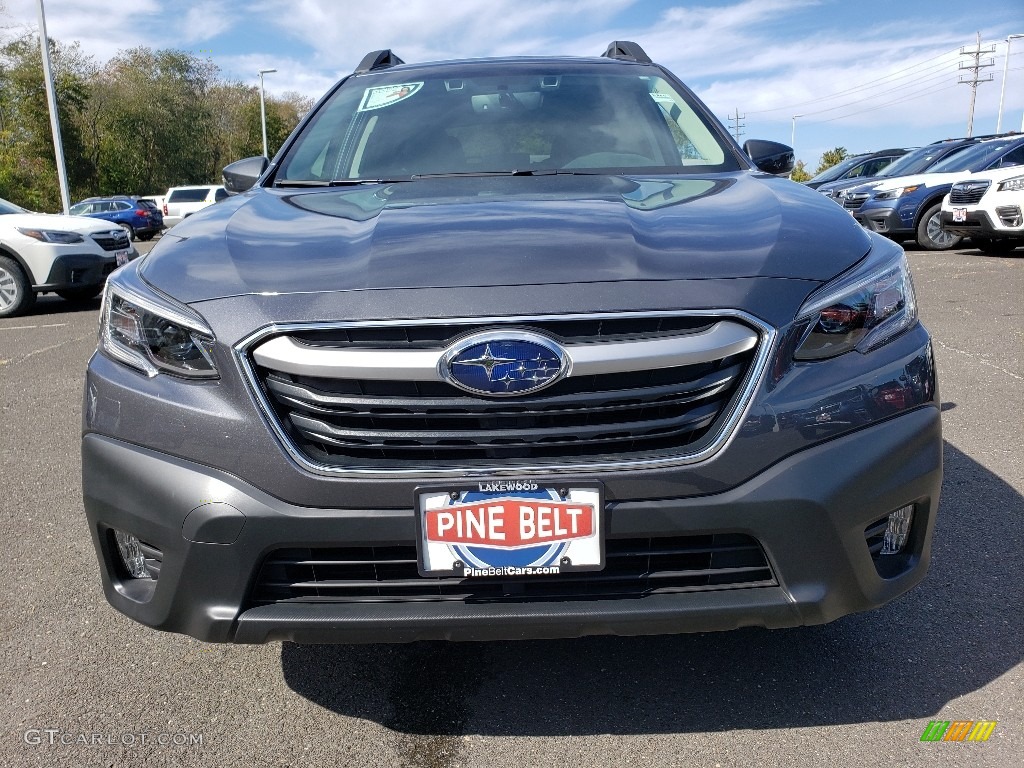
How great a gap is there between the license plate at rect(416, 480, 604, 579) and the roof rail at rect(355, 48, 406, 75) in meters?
2.53

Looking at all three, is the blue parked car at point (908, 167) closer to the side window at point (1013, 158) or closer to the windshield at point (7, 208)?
the side window at point (1013, 158)

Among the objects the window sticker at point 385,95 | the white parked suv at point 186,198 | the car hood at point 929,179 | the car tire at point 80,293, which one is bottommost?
the white parked suv at point 186,198

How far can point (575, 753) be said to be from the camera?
6.66 ft

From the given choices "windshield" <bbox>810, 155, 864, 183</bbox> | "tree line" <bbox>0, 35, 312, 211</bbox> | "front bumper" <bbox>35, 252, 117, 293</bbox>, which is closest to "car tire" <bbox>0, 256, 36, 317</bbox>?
"front bumper" <bbox>35, 252, 117, 293</bbox>

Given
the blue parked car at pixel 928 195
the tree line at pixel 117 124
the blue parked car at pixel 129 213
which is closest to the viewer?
the blue parked car at pixel 928 195

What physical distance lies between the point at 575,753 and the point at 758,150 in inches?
88.0

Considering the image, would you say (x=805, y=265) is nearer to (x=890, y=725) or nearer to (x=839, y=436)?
(x=839, y=436)

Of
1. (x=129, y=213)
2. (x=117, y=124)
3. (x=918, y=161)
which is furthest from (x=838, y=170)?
(x=117, y=124)

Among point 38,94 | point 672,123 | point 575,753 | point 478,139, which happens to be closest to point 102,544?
point 575,753

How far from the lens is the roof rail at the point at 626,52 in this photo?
12.7ft

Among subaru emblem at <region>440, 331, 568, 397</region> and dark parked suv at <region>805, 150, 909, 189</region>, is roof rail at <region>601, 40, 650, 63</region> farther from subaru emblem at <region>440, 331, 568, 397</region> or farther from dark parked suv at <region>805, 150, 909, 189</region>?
dark parked suv at <region>805, 150, 909, 189</region>

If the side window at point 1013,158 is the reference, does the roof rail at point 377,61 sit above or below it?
above

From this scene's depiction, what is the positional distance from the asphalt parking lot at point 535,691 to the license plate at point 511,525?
537mm

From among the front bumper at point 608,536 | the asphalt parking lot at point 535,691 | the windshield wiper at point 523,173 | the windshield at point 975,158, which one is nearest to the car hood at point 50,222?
the asphalt parking lot at point 535,691
